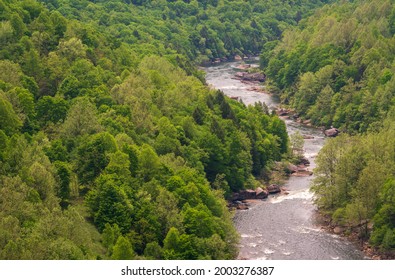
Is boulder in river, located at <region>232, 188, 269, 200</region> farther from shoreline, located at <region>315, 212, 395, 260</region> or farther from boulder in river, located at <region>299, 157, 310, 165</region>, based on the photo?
boulder in river, located at <region>299, 157, 310, 165</region>

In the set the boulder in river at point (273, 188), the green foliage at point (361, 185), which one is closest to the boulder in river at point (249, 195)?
the boulder in river at point (273, 188)

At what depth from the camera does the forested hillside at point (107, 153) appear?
11019 centimetres

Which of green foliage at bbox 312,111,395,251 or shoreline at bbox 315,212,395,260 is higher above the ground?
green foliage at bbox 312,111,395,251

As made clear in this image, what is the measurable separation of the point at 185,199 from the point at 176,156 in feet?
81.0

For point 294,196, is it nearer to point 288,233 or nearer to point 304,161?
point 288,233

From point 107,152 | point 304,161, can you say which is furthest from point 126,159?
point 304,161

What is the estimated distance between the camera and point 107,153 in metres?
134

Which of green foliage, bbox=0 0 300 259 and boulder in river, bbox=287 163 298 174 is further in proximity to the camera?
boulder in river, bbox=287 163 298 174

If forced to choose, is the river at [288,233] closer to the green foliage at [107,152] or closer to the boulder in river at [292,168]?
the green foliage at [107,152]

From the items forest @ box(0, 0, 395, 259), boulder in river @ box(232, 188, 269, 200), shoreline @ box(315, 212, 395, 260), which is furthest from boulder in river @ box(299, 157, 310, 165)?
shoreline @ box(315, 212, 395, 260)

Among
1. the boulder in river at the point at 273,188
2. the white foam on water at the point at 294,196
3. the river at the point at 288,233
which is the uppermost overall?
the river at the point at 288,233

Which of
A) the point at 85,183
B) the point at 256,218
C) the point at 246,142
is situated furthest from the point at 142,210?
the point at 246,142

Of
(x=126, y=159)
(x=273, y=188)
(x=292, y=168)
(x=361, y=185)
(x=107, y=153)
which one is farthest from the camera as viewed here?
(x=292, y=168)

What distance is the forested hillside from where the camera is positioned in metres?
110
